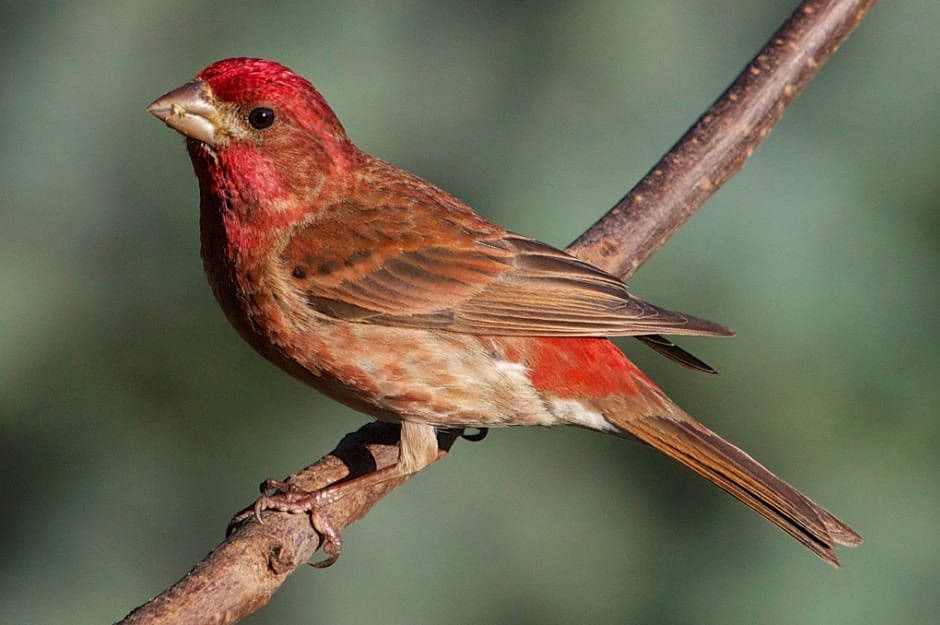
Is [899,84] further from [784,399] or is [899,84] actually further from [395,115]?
[395,115]

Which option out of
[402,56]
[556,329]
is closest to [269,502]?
[556,329]

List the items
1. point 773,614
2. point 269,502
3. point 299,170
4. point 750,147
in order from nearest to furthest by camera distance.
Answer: point 269,502 → point 299,170 → point 750,147 → point 773,614

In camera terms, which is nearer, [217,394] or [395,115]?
[217,394]

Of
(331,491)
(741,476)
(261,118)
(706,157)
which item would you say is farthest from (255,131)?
(741,476)

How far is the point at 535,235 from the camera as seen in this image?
7105 mm

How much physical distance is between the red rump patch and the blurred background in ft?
4.56

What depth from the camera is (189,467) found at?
6.78 metres

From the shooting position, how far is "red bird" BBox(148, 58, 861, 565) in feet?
17.0

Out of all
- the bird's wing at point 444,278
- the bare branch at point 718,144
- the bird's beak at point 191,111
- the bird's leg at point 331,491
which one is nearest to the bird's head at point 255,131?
the bird's beak at point 191,111

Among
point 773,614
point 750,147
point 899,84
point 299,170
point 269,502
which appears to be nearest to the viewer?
point 269,502

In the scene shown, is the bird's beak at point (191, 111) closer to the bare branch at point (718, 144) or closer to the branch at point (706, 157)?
the branch at point (706, 157)

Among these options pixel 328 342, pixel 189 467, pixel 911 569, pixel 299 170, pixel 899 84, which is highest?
pixel 899 84

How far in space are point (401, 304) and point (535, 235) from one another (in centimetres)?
188

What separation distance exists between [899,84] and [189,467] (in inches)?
147
